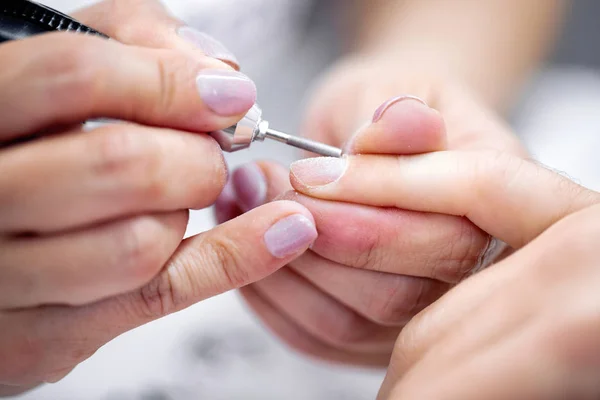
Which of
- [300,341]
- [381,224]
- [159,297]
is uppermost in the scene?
[381,224]

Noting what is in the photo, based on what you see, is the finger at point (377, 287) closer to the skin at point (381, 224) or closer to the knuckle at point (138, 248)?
the skin at point (381, 224)

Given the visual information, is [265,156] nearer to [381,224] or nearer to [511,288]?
[381,224]

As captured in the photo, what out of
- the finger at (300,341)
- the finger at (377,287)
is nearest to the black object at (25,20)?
the finger at (377,287)

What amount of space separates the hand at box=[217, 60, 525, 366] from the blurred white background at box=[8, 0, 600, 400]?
51 millimetres

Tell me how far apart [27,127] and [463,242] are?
1.29 ft

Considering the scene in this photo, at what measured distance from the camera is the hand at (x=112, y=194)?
383mm

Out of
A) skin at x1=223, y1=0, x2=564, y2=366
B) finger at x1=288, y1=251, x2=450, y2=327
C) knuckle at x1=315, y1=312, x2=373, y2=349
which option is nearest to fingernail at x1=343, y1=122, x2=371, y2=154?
skin at x1=223, y1=0, x2=564, y2=366

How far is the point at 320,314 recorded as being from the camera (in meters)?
0.68

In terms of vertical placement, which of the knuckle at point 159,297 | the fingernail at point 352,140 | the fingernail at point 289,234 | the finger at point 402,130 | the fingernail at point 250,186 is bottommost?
the knuckle at point 159,297

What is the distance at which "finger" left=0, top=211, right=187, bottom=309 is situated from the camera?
1.37 feet

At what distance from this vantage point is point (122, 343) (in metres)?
0.74

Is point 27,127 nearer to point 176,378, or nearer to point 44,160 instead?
point 44,160

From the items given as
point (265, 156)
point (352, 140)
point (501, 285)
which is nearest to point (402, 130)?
point (352, 140)

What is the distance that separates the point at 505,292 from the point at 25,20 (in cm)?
43
